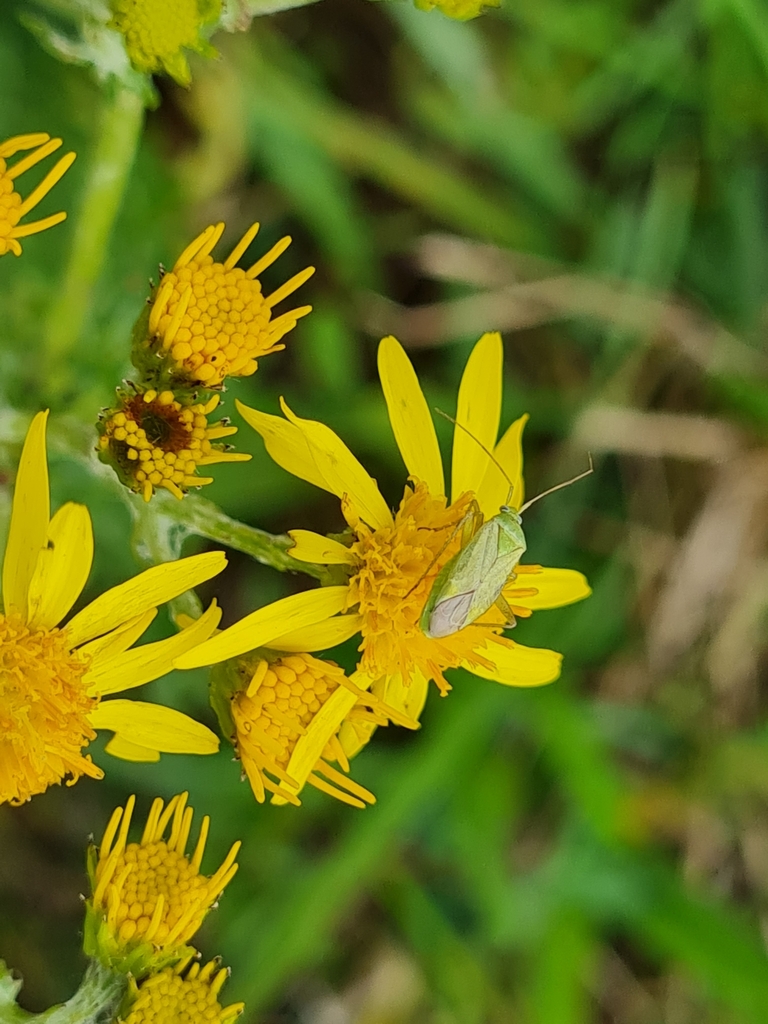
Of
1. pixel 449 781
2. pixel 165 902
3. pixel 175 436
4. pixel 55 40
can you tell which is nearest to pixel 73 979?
pixel 449 781

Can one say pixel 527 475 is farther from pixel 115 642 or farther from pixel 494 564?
pixel 115 642

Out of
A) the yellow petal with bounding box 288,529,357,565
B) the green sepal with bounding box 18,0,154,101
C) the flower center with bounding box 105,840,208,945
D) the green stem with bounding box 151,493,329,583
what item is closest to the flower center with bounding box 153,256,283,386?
the green stem with bounding box 151,493,329,583

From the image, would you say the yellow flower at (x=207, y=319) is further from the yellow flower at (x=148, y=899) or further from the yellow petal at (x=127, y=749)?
the yellow flower at (x=148, y=899)

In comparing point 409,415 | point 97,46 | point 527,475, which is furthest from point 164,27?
point 527,475

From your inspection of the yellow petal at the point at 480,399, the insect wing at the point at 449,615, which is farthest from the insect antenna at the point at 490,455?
the insect wing at the point at 449,615

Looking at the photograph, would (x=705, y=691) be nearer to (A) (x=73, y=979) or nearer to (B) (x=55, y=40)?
(A) (x=73, y=979)

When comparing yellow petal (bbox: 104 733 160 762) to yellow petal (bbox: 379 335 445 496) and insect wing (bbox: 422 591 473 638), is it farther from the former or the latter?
yellow petal (bbox: 379 335 445 496)

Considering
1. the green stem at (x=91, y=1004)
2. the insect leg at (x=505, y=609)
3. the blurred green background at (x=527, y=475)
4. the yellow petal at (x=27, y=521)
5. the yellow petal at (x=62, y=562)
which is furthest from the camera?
the blurred green background at (x=527, y=475)
